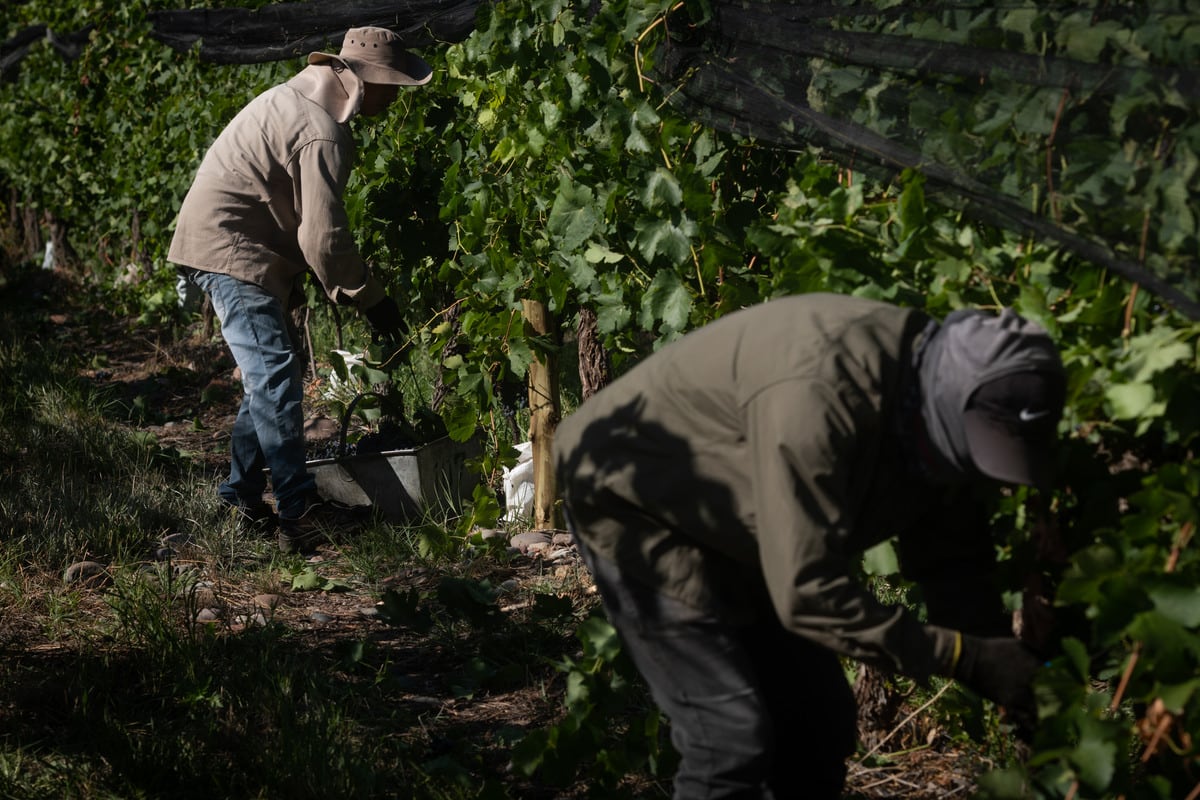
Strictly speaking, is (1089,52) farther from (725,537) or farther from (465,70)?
(465,70)

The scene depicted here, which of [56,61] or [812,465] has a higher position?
[56,61]

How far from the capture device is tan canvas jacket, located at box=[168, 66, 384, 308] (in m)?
4.59

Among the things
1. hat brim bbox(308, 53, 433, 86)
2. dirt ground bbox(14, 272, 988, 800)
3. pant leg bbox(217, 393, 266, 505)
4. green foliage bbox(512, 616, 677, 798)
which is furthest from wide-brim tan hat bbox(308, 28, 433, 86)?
green foliage bbox(512, 616, 677, 798)

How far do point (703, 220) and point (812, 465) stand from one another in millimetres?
1485

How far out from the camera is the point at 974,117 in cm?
235

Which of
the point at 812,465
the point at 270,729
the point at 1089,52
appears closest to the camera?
the point at 812,465

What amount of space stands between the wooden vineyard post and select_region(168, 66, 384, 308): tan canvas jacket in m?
0.67

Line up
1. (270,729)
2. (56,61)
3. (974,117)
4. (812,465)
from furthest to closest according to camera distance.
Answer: (56,61), (270,729), (974,117), (812,465)

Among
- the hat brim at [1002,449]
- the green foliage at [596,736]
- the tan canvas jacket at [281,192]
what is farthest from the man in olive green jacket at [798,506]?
the tan canvas jacket at [281,192]

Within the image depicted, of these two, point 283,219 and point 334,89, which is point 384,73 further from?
point 283,219

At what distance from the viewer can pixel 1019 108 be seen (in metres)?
2.22

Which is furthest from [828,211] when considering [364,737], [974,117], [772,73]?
[364,737]

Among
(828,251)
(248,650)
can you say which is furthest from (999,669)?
(248,650)

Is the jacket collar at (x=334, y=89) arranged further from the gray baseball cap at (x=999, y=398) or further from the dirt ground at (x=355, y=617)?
the gray baseball cap at (x=999, y=398)
